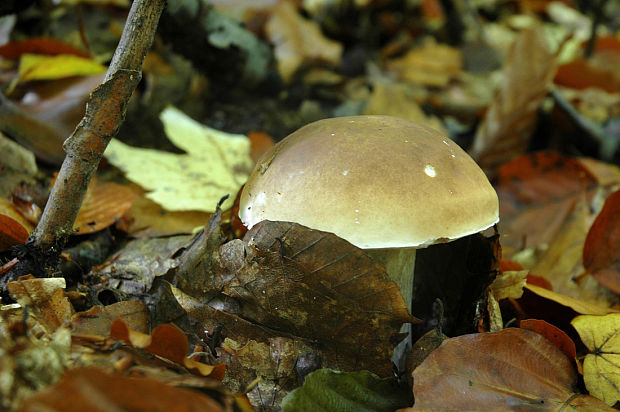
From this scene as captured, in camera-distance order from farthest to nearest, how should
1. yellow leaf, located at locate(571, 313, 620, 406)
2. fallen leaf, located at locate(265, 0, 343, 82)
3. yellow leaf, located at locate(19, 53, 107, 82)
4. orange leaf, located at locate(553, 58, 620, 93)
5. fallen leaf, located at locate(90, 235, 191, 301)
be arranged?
orange leaf, located at locate(553, 58, 620, 93), fallen leaf, located at locate(265, 0, 343, 82), yellow leaf, located at locate(19, 53, 107, 82), fallen leaf, located at locate(90, 235, 191, 301), yellow leaf, located at locate(571, 313, 620, 406)

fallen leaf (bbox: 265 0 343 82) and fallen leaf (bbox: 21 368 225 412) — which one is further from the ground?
fallen leaf (bbox: 21 368 225 412)

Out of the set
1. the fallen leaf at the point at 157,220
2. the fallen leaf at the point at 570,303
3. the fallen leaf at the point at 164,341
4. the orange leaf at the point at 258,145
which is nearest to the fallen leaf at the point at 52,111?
the fallen leaf at the point at 157,220

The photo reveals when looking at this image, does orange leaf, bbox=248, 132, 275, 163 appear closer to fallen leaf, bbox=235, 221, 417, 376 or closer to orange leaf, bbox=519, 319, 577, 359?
fallen leaf, bbox=235, 221, 417, 376

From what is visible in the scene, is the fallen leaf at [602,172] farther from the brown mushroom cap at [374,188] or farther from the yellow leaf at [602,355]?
the brown mushroom cap at [374,188]

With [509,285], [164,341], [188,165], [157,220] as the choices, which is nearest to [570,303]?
[509,285]

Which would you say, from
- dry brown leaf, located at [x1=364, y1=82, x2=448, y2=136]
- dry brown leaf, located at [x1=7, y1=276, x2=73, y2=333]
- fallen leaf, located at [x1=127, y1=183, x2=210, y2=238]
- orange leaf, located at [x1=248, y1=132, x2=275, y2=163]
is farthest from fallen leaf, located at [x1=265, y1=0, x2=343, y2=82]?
dry brown leaf, located at [x1=7, y1=276, x2=73, y2=333]

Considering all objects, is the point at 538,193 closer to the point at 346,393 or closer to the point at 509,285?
the point at 509,285
